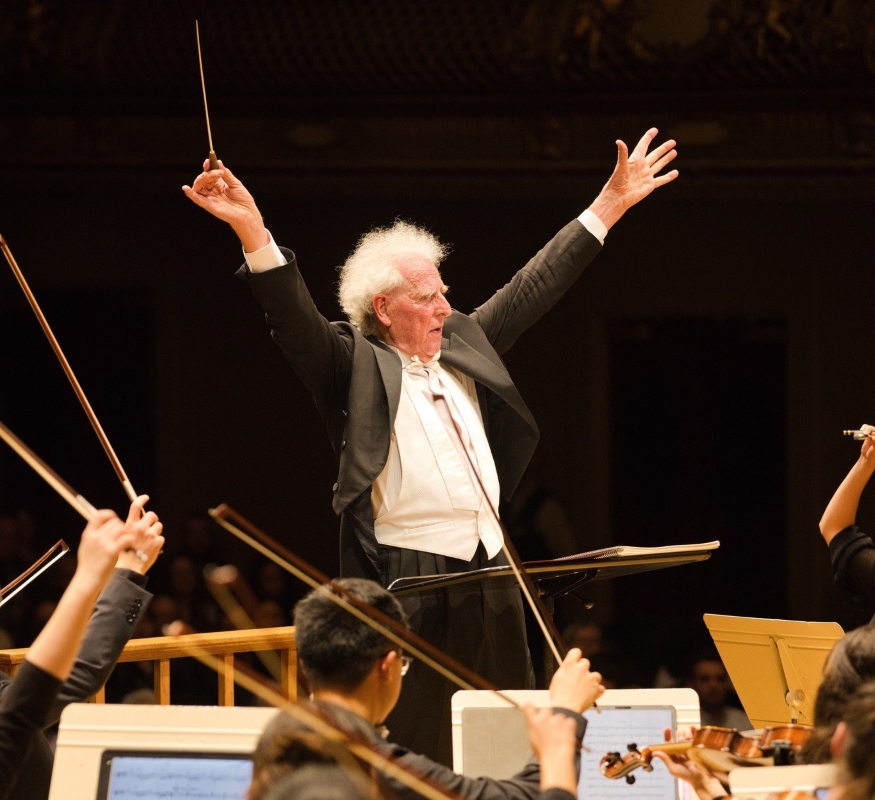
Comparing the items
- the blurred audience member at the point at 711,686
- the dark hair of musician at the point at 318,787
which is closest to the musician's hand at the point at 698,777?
the dark hair of musician at the point at 318,787

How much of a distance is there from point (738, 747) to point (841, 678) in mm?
187

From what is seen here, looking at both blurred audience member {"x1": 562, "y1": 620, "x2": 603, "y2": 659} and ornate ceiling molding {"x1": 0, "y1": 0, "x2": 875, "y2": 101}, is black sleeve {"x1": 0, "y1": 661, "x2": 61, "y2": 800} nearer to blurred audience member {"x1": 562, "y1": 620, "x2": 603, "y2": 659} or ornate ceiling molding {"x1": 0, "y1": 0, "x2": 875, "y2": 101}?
blurred audience member {"x1": 562, "y1": 620, "x2": 603, "y2": 659}

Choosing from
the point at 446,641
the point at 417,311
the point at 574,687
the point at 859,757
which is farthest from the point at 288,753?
the point at 417,311

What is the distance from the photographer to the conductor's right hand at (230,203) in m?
2.38

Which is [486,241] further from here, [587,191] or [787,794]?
[787,794]

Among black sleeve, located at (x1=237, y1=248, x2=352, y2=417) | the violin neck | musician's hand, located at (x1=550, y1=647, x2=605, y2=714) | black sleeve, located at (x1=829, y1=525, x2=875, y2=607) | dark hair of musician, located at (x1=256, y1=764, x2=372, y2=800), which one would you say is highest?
black sleeve, located at (x1=237, y1=248, x2=352, y2=417)

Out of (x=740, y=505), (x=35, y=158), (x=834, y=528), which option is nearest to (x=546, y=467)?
(x=740, y=505)

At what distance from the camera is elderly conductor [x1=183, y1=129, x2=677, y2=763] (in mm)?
2449

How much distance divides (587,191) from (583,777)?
12.8 ft

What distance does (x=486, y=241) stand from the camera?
608 cm

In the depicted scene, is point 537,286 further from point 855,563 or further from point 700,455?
point 700,455

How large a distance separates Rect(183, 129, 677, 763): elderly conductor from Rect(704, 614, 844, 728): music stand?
0.46 meters

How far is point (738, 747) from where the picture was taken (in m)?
1.83

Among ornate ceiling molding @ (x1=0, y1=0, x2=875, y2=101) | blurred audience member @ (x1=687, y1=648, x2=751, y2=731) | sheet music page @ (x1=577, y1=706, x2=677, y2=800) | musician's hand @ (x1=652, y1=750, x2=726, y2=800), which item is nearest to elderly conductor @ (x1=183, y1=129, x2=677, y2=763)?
sheet music page @ (x1=577, y1=706, x2=677, y2=800)
